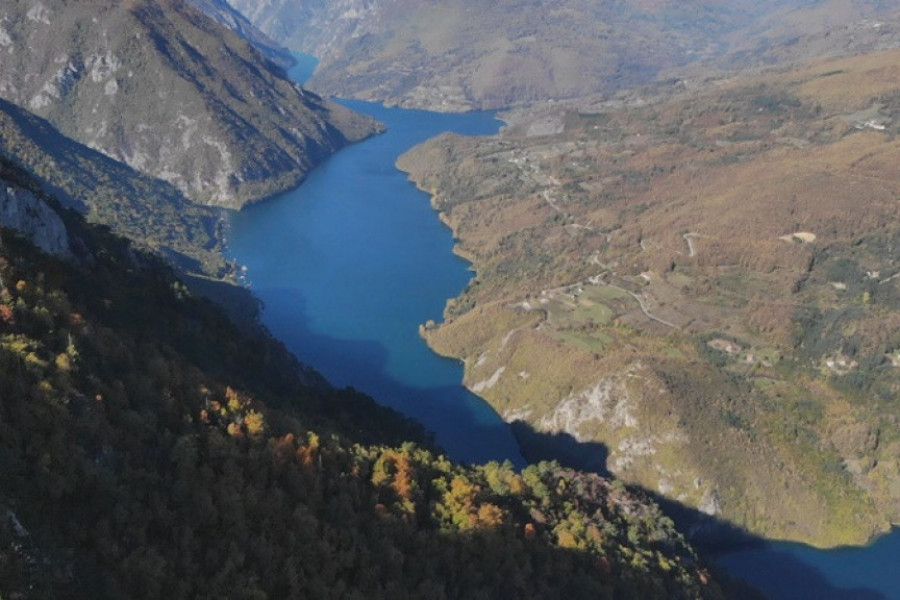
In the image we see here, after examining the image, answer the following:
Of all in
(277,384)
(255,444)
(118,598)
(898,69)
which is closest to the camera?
(118,598)

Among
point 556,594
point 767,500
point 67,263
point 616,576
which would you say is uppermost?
point 67,263

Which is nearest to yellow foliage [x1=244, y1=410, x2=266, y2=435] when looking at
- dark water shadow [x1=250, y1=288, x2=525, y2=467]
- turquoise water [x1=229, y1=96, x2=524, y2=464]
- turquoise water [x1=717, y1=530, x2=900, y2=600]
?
dark water shadow [x1=250, y1=288, x2=525, y2=467]

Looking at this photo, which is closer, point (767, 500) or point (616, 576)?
point (616, 576)

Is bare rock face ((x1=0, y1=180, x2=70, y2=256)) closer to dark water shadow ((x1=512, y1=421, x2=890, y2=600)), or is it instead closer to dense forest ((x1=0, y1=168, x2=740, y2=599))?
dense forest ((x1=0, y1=168, x2=740, y2=599))

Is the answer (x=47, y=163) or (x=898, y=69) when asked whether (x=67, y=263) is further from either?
(x=898, y=69)

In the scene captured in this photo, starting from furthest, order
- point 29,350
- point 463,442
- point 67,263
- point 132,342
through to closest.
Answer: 1. point 463,442
2. point 67,263
3. point 132,342
4. point 29,350

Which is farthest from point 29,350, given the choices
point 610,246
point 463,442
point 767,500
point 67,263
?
point 610,246

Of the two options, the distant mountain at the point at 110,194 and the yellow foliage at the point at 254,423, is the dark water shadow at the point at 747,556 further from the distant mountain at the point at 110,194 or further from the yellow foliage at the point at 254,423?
the distant mountain at the point at 110,194
